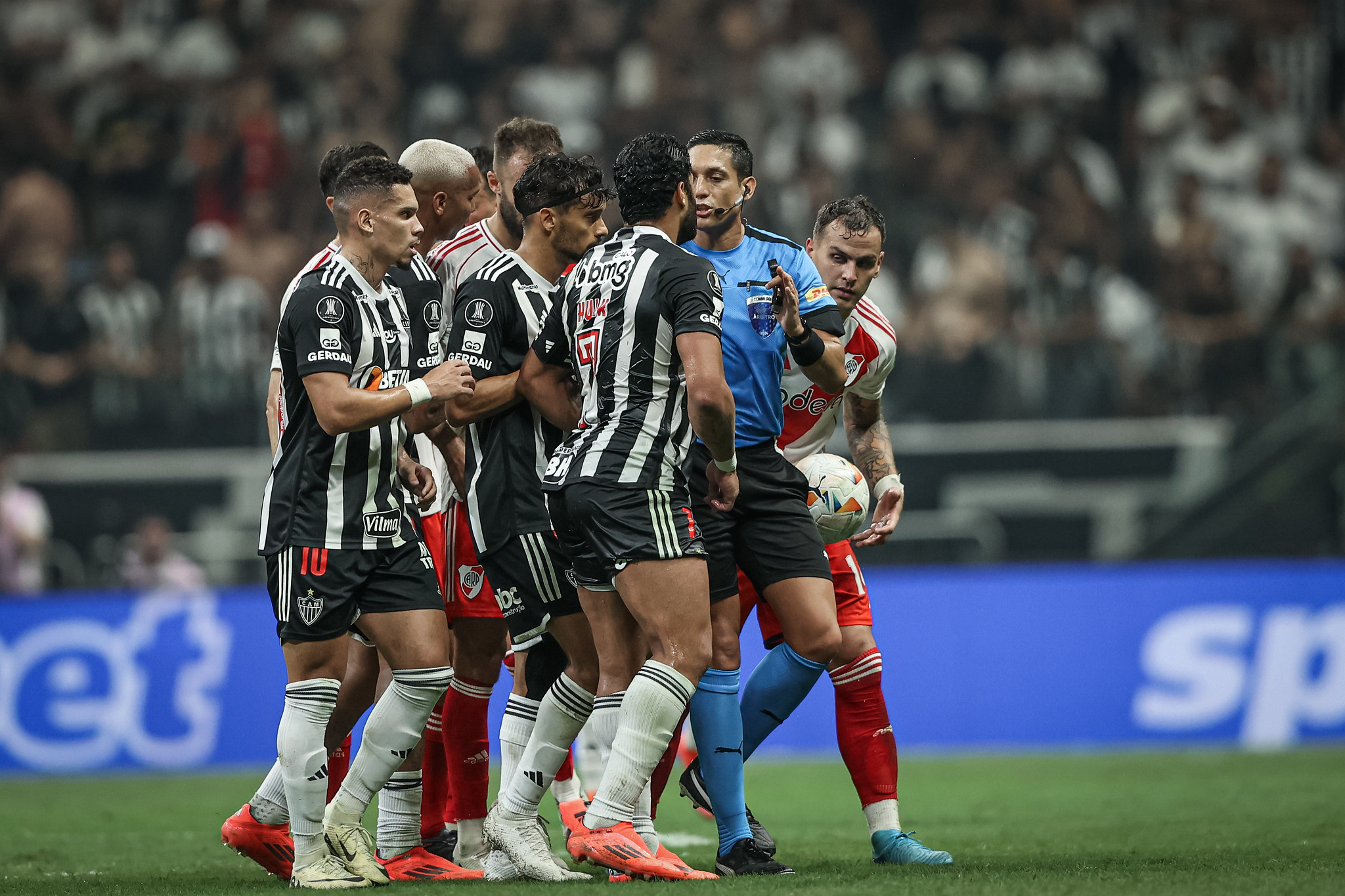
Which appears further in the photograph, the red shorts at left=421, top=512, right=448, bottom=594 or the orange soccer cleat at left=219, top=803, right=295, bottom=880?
the red shorts at left=421, top=512, right=448, bottom=594

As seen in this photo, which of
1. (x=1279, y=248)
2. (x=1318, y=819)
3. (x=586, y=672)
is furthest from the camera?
(x=1279, y=248)

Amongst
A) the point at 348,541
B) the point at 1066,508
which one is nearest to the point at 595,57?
the point at 1066,508

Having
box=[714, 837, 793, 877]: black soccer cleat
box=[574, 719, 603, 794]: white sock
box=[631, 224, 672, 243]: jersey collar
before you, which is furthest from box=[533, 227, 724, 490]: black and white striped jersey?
box=[574, 719, 603, 794]: white sock

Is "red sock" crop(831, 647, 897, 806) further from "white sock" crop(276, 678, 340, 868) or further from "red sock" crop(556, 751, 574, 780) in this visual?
"white sock" crop(276, 678, 340, 868)

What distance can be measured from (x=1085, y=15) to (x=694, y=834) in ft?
38.3

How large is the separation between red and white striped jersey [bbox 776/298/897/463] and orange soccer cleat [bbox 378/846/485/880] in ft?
6.69

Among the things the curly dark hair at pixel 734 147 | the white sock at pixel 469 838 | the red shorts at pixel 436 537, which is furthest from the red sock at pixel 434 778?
the curly dark hair at pixel 734 147

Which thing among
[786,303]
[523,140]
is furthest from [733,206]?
[523,140]

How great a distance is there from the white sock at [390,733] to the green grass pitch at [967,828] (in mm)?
371

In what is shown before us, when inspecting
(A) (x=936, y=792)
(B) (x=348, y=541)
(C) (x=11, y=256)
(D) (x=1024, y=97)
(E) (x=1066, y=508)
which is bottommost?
(A) (x=936, y=792)

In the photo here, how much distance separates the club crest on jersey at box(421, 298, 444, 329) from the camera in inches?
227

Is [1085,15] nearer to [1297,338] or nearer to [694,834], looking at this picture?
[1297,338]

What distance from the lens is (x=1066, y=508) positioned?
11531mm

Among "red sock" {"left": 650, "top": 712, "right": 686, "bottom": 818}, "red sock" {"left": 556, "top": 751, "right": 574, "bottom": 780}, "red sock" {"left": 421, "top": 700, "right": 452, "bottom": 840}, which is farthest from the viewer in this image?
"red sock" {"left": 556, "top": 751, "right": 574, "bottom": 780}
